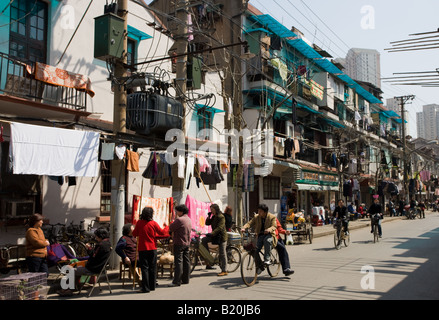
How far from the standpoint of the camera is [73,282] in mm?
8375

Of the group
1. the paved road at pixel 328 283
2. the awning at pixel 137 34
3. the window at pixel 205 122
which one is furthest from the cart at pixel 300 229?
the awning at pixel 137 34

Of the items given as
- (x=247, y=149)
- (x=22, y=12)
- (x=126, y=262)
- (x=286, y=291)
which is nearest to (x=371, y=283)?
(x=286, y=291)

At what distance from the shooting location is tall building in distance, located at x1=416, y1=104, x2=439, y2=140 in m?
106

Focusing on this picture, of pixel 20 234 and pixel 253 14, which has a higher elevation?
pixel 253 14

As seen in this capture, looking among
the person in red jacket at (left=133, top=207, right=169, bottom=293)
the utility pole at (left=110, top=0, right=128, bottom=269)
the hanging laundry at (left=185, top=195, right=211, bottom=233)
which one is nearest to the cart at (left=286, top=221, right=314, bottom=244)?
the hanging laundry at (left=185, top=195, right=211, bottom=233)

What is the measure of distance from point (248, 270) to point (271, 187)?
18.1 meters

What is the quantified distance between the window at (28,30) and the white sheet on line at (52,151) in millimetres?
4558

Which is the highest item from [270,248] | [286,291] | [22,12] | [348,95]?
[348,95]

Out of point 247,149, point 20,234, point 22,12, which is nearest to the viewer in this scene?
point 20,234

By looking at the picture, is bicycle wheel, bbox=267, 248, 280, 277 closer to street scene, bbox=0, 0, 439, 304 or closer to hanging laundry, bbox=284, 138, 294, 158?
street scene, bbox=0, 0, 439, 304

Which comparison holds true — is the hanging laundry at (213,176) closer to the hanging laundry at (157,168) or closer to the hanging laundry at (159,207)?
the hanging laundry at (157,168)

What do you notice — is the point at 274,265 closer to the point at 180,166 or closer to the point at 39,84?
the point at 180,166
